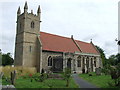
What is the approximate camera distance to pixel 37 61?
28.6m

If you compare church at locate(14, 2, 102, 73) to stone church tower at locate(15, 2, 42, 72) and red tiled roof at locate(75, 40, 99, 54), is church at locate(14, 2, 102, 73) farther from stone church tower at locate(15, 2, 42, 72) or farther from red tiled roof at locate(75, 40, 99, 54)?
red tiled roof at locate(75, 40, 99, 54)

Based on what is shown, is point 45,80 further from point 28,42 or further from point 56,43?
point 56,43

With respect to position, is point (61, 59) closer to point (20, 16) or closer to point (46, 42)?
point (46, 42)

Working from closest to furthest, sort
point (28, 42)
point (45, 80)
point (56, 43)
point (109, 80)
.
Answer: point (45, 80) < point (109, 80) < point (28, 42) < point (56, 43)

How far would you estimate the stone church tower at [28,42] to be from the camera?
28.0 m

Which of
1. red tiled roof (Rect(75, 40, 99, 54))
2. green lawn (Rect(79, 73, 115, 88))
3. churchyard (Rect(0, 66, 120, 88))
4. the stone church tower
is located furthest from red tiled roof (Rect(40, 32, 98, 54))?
green lawn (Rect(79, 73, 115, 88))

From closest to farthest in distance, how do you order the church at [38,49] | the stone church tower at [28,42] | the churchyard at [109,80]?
the churchyard at [109,80] → the stone church tower at [28,42] → the church at [38,49]

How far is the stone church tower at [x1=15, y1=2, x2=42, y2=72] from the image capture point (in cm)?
2805

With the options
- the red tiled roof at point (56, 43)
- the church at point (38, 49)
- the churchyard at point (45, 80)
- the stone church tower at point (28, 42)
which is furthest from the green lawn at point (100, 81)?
the red tiled roof at point (56, 43)

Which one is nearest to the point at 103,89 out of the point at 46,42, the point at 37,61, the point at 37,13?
the point at 37,61

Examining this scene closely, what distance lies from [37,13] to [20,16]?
154 inches

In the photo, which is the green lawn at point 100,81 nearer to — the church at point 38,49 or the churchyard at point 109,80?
the churchyard at point 109,80

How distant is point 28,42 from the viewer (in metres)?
28.8

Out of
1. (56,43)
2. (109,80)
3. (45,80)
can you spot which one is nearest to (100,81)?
(109,80)
